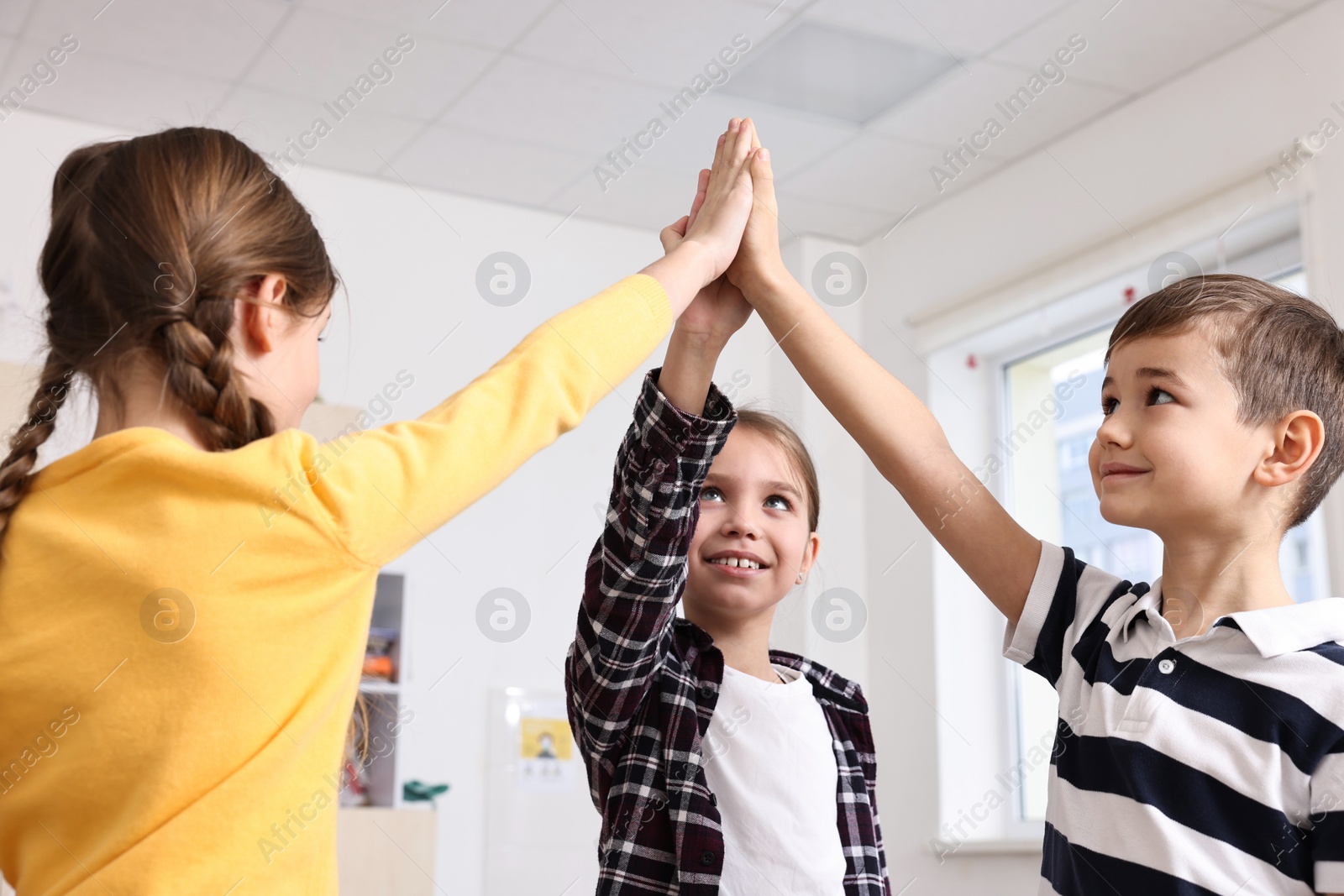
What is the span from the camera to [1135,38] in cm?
267

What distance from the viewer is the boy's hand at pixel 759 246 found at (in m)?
1.12

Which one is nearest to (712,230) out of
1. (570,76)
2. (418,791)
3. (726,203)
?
(726,203)

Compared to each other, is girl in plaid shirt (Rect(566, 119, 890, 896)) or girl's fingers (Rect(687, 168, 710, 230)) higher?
girl's fingers (Rect(687, 168, 710, 230))

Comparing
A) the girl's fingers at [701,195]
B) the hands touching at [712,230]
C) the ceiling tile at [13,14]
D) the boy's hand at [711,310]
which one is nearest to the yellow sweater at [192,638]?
the hands touching at [712,230]

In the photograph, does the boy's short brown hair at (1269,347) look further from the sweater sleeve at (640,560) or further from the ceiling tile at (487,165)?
the ceiling tile at (487,165)

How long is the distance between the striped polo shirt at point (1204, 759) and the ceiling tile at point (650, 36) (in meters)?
1.96

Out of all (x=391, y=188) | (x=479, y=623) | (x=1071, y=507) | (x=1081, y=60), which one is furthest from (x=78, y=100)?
(x=1071, y=507)

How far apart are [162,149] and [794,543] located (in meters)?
0.72

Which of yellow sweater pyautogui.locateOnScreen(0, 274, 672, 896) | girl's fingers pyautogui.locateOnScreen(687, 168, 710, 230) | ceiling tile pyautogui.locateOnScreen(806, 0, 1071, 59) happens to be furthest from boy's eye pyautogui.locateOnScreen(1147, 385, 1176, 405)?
ceiling tile pyautogui.locateOnScreen(806, 0, 1071, 59)

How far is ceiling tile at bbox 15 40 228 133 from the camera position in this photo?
2812mm

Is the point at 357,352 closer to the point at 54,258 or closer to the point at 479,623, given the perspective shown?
the point at 479,623

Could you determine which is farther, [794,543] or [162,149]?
[794,543]

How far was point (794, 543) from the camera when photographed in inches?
50.7

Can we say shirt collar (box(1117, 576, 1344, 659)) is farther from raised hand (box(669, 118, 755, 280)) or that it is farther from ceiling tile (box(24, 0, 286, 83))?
ceiling tile (box(24, 0, 286, 83))
